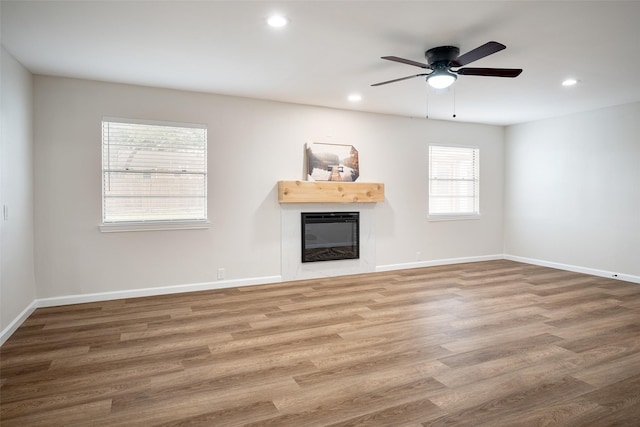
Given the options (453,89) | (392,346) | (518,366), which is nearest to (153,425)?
(392,346)

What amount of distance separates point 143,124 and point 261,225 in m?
1.96

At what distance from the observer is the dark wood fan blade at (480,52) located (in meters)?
2.75

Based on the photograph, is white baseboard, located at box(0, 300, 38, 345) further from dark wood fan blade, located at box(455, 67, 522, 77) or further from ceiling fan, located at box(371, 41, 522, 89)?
dark wood fan blade, located at box(455, 67, 522, 77)

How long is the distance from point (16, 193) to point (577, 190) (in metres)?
7.50

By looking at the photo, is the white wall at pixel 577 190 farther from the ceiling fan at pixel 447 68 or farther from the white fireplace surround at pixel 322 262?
the ceiling fan at pixel 447 68

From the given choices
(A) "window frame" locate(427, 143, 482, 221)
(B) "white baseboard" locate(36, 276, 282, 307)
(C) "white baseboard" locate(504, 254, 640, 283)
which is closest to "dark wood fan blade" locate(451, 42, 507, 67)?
(A) "window frame" locate(427, 143, 482, 221)

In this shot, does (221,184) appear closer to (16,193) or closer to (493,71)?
(16,193)

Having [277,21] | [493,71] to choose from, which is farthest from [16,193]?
[493,71]

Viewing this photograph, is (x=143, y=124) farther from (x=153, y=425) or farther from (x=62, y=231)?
(x=153, y=425)

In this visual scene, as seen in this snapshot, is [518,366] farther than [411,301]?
No

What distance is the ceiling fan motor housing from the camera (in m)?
3.33

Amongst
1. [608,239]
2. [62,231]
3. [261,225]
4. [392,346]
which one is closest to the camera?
[392,346]

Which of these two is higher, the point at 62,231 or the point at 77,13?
the point at 77,13

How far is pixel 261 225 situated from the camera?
5.29 meters
